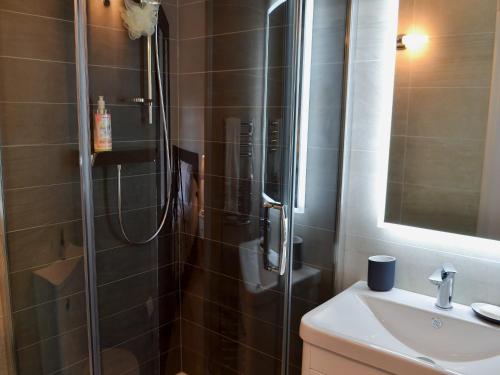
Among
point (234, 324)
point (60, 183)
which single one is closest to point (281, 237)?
point (234, 324)

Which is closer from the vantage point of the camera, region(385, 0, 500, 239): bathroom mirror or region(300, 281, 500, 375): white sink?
region(300, 281, 500, 375): white sink

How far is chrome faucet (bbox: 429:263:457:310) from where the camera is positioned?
1.53 m

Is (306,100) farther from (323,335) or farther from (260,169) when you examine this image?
(323,335)

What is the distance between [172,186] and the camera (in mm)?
2072

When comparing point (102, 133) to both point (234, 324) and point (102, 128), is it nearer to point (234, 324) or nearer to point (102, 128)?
point (102, 128)

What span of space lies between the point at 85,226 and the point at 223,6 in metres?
1.06

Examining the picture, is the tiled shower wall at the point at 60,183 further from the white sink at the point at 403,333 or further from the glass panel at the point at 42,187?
the white sink at the point at 403,333

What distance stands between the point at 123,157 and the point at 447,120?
4.15 ft

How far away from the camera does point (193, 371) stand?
2230 millimetres

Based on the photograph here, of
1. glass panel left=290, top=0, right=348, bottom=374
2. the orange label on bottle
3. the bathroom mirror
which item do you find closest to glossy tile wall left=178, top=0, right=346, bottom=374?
glass panel left=290, top=0, right=348, bottom=374

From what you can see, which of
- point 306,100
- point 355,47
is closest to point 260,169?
point 306,100

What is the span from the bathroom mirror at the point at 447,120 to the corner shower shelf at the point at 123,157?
40.4 inches

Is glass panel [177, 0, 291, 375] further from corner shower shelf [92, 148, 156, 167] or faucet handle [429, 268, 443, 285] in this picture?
faucet handle [429, 268, 443, 285]

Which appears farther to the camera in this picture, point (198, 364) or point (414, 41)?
point (198, 364)
